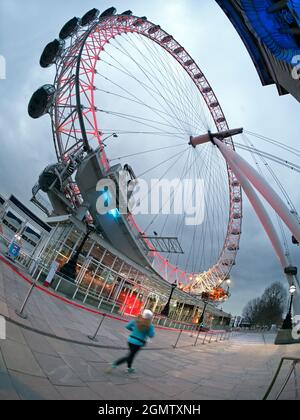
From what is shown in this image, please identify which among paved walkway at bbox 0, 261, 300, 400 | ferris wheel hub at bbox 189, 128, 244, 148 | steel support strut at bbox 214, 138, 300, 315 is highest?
ferris wheel hub at bbox 189, 128, 244, 148

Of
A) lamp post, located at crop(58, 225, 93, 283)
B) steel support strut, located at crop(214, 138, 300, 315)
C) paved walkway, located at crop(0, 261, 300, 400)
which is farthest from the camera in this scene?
lamp post, located at crop(58, 225, 93, 283)

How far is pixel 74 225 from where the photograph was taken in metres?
18.1

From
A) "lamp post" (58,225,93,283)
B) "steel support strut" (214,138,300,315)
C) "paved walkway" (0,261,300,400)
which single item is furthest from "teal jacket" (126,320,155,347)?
"steel support strut" (214,138,300,315)

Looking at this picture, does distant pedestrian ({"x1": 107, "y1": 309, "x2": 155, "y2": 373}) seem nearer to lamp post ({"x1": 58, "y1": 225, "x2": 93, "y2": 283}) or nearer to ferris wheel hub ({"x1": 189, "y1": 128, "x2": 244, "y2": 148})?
lamp post ({"x1": 58, "y1": 225, "x2": 93, "y2": 283})

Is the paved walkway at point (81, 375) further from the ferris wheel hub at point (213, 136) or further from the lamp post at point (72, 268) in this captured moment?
the ferris wheel hub at point (213, 136)

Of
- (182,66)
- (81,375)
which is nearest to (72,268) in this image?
(81,375)

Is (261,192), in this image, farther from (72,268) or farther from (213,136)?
(72,268)

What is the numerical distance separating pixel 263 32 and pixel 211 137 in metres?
12.5

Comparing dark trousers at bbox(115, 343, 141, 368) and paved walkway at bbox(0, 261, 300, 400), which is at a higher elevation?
dark trousers at bbox(115, 343, 141, 368)

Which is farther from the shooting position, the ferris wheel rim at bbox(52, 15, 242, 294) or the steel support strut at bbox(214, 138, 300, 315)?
the ferris wheel rim at bbox(52, 15, 242, 294)

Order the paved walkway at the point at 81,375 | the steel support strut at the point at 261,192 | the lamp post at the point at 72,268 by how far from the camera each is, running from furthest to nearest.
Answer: the lamp post at the point at 72,268 → the steel support strut at the point at 261,192 → the paved walkway at the point at 81,375

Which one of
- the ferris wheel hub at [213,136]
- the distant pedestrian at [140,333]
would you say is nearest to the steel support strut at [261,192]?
the ferris wheel hub at [213,136]

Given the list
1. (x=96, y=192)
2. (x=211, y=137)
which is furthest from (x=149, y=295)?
(x=211, y=137)
